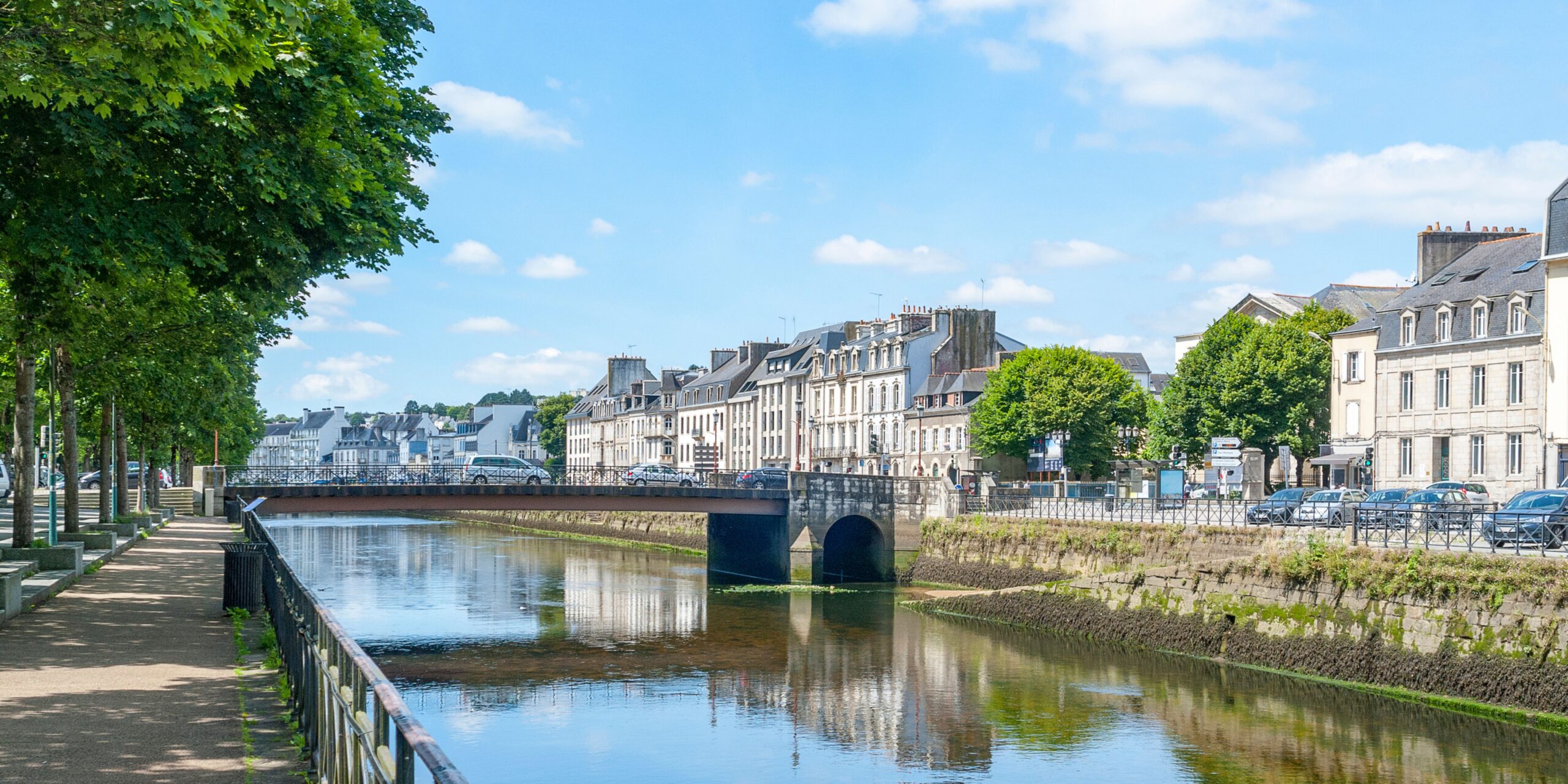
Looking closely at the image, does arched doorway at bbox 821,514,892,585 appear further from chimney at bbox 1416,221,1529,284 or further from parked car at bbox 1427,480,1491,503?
chimney at bbox 1416,221,1529,284

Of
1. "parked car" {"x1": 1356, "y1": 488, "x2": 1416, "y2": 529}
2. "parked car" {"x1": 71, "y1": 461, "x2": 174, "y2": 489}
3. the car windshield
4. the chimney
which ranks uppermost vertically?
the chimney

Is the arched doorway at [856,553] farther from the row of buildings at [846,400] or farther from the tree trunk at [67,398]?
the tree trunk at [67,398]

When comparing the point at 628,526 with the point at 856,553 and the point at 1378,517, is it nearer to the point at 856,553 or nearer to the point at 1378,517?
the point at 856,553

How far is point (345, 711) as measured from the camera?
8516 mm

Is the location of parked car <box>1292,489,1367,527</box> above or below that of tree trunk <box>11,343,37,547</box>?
below

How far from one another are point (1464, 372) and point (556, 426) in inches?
4470

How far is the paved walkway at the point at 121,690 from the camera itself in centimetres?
1031

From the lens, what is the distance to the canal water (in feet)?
66.4

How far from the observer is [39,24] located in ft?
35.9

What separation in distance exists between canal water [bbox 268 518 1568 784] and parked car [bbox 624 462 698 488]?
1157cm

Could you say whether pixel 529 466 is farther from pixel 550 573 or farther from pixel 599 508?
pixel 599 508

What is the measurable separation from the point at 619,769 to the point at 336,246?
811 cm

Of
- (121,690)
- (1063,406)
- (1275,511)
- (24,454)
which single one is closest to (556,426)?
(1063,406)

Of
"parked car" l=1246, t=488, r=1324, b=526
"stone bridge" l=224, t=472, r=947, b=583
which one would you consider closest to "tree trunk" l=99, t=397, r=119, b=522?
"stone bridge" l=224, t=472, r=947, b=583
